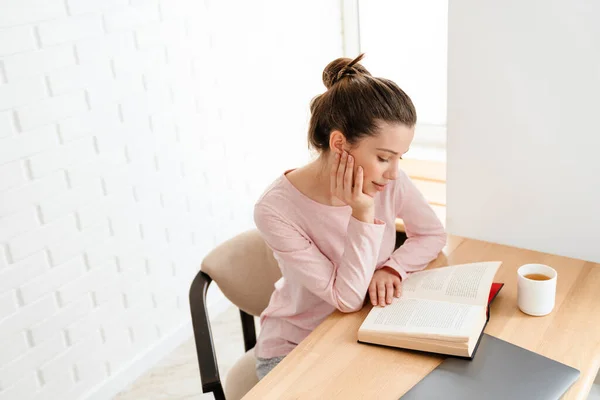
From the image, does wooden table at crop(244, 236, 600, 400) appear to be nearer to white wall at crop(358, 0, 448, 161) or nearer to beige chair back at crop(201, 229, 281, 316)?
beige chair back at crop(201, 229, 281, 316)

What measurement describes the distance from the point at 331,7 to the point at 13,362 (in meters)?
2.00

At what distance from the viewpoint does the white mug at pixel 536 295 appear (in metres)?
1.24

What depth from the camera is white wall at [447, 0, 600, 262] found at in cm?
139

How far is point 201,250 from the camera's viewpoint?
2.52m

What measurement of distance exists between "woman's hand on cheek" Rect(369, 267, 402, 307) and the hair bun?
439 mm

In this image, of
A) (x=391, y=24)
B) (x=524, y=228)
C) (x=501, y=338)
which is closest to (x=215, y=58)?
(x=391, y=24)

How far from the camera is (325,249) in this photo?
1.45 m

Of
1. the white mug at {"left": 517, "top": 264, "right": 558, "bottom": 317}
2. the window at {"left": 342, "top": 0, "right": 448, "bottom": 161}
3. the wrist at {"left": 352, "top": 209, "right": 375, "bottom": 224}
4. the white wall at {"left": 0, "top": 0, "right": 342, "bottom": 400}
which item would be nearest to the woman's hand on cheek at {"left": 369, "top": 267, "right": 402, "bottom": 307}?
the wrist at {"left": 352, "top": 209, "right": 375, "bottom": 224}

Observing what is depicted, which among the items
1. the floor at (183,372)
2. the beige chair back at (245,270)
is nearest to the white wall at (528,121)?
the beige chair back at (245,270)

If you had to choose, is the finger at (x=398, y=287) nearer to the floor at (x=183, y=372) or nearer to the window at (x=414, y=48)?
the floor at (x=183, y=372)

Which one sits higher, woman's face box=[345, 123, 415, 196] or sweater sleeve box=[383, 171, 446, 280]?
woman's face box=[345, 123, 415, 196]

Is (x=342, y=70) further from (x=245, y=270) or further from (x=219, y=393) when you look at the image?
(x=219, y=393)

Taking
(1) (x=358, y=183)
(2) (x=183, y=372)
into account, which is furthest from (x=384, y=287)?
(2) (x=183, y=372)

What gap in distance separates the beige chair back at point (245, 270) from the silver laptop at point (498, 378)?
0.57 metres
